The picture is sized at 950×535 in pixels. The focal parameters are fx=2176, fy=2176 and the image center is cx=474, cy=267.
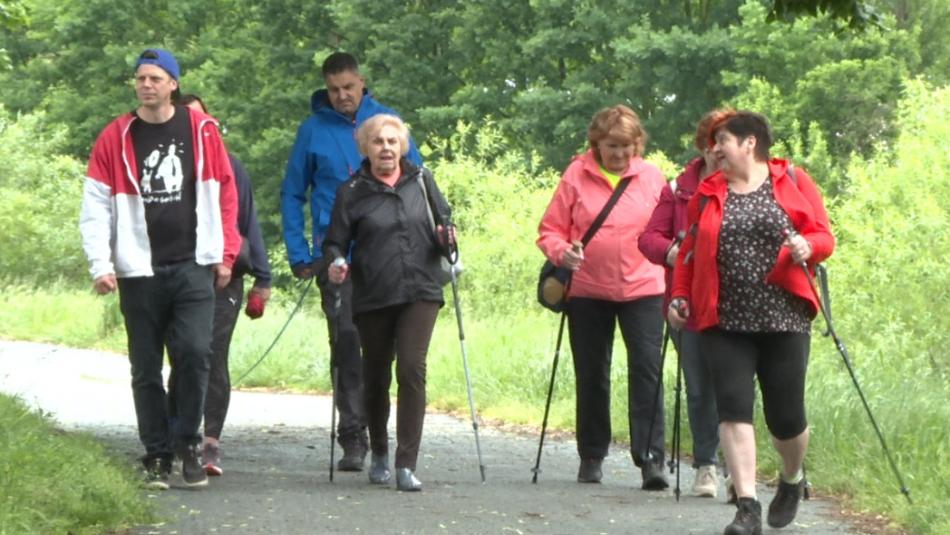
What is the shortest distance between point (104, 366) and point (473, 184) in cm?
1758

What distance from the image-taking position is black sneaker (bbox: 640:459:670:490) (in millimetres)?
10492

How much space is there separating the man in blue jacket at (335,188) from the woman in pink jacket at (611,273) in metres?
0.90

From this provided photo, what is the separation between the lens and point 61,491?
8.32 m

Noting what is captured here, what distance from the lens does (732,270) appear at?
8453mm

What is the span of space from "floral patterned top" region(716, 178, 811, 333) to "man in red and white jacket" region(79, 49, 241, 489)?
8.93 feet

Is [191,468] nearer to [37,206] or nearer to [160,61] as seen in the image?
[160,61]

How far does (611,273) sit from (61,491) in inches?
134

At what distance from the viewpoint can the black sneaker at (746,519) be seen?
830cm

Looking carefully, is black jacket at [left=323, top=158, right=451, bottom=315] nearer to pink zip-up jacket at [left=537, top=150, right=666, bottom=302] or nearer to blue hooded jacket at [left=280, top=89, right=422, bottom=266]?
pink zip-up jacket at [left=537, top=150, right=666, bottom=302]

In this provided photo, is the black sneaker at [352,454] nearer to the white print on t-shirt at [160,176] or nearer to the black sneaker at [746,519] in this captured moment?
the white print on t-shirt at [160,176]

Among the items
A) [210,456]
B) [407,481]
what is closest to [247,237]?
[210,456]

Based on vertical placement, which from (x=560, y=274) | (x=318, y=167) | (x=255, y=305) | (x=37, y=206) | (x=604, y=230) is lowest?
(x=37, y=206)

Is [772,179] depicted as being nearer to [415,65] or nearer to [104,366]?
[104,366]

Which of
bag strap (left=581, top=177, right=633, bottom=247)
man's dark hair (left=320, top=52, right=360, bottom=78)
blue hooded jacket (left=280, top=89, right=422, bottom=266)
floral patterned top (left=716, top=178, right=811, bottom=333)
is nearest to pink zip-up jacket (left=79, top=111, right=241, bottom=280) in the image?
blue hooded jacket (left=280, top=89, right=422, bottom=266)
